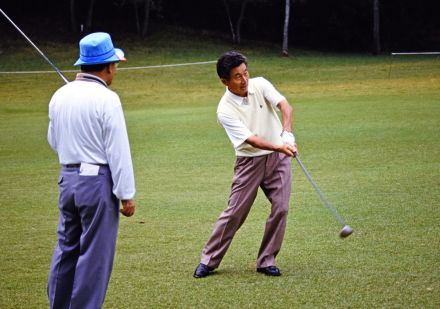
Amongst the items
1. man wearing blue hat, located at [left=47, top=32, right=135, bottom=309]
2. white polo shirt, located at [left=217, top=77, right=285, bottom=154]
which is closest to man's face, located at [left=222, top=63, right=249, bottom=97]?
white polo shirt, located at [left=217, top=77, right=285, bottom=154]

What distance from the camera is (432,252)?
8508mm

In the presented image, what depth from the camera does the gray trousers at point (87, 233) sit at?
19.4 ft

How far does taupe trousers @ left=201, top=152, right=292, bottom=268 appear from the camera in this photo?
795 centimetres

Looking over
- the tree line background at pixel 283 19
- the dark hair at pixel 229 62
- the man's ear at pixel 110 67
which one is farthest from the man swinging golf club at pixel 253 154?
the tree line background at pixel 283 19

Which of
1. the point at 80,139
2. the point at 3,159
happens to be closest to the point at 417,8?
the point at 3,159

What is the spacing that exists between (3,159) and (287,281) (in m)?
10.9

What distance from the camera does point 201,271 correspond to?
7.96m

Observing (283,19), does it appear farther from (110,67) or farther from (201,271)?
(110,67)

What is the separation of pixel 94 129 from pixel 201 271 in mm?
2578

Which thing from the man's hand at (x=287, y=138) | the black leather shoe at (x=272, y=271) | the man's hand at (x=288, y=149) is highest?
the man's hand at (x=287, y=138)

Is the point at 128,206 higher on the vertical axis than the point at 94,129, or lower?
lower

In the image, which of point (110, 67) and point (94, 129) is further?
point (110, 67)

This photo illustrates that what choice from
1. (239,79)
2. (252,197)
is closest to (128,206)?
(239,79)

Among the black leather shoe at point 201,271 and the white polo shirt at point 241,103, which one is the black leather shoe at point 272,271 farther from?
the white polo shirt at point 241,103
